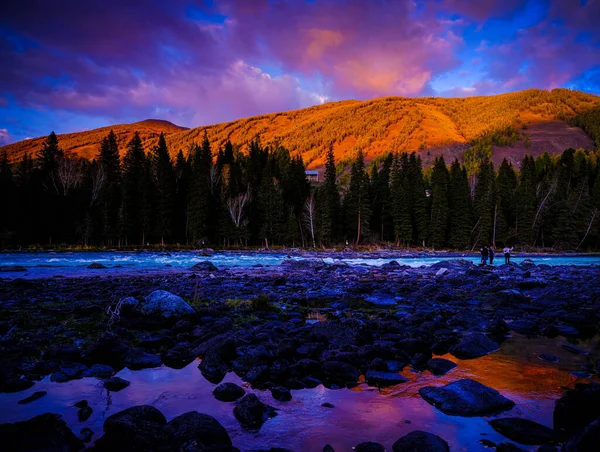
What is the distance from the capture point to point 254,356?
6812 mm

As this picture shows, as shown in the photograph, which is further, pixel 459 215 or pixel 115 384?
pixel 459 215

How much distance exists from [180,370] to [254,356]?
1.30 meters

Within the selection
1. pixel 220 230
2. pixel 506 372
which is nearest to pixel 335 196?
pixel 220 230

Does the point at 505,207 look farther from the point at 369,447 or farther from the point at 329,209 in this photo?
the point at 369,447

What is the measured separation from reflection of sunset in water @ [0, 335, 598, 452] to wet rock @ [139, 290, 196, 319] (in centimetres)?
316

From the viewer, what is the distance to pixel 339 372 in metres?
6.25

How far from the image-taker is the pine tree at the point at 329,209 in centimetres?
6316

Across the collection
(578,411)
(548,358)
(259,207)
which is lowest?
(548,358)

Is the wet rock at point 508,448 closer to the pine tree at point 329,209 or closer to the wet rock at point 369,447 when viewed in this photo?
the wet rock at point 369,447

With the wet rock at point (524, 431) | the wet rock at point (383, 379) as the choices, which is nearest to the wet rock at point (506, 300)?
the wet rock at point (383, 379)

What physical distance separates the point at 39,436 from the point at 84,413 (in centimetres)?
110

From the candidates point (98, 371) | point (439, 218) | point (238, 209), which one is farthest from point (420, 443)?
point (439, 218)

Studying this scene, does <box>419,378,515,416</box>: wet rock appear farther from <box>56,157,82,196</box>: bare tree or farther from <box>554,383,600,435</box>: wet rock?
<box>56,157,82,196</box>: bare tree

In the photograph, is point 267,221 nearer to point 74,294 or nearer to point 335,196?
point 335,196
